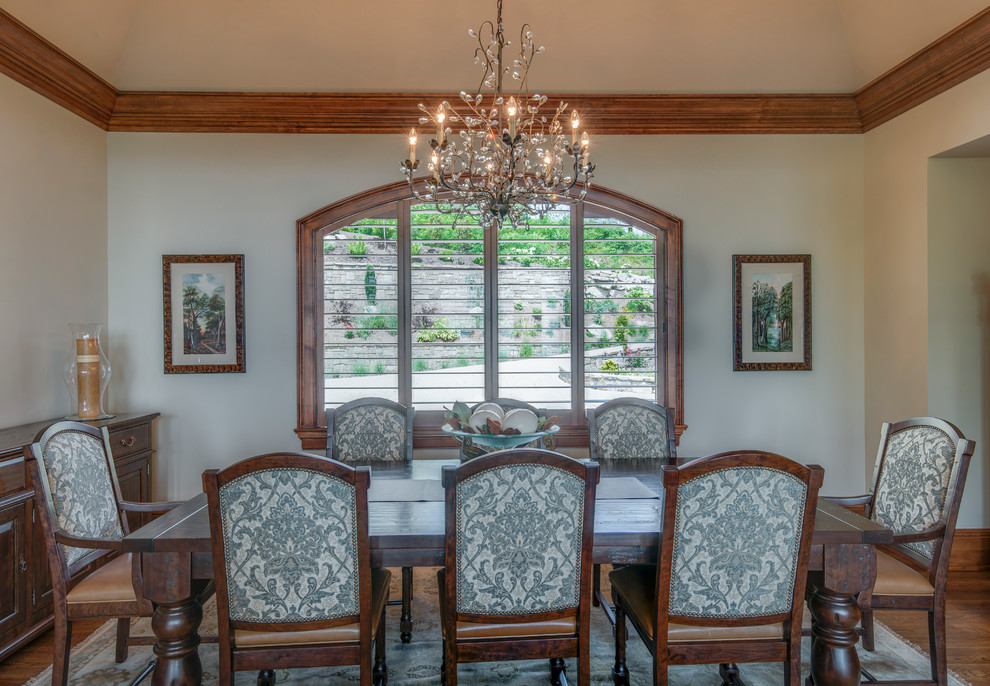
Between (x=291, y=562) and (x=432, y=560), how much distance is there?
417mm

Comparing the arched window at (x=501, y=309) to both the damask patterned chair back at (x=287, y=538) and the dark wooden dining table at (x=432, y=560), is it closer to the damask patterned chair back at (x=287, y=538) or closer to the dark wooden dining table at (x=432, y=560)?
the dark wooden dining table at (x=432, y=560)

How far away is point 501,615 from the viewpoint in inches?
68.7

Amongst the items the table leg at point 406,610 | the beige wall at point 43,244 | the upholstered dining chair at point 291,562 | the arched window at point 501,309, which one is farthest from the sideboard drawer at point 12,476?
the table leg at point 406,610

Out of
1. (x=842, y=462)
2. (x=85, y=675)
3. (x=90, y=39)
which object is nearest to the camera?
(x=85, y=675)

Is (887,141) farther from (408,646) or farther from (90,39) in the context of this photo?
(90,39)

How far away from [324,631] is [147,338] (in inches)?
108

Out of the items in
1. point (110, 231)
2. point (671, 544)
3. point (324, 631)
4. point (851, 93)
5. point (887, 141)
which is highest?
A: point (851, 93)

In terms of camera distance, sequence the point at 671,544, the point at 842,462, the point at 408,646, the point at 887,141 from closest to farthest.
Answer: the point at 671,544 → the point at 408,646 → the point at 887,141 → the point at 842,462

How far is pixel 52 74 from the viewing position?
10.1ft

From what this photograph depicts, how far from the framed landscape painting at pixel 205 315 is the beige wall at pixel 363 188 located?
69mm

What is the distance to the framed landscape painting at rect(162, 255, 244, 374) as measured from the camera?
3686 millimetres

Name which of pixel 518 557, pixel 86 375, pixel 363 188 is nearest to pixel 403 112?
pixel 363 188

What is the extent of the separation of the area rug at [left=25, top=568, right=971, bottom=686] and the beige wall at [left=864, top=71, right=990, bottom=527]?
56.4 inches

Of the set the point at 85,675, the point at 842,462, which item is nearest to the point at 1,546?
the point at 85,675
